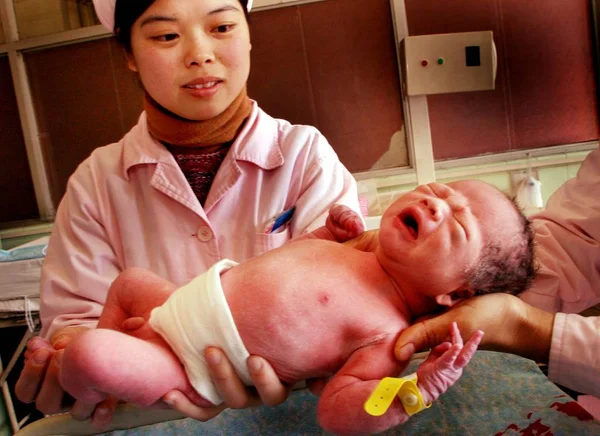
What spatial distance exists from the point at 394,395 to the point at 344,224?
45 cm

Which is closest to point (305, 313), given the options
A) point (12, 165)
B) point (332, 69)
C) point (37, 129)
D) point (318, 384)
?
point (318, 384)

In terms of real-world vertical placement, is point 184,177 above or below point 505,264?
above

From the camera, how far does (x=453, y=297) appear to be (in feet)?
3.15

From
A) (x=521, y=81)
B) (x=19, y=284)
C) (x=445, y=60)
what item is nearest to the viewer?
(x=445, y=60)

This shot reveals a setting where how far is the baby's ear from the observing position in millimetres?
923

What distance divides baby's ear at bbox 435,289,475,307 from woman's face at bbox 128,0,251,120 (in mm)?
669

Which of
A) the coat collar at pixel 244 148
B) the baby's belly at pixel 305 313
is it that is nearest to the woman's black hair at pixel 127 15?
the coat collar at pixel 244 148

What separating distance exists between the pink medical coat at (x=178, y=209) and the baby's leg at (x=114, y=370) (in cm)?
47

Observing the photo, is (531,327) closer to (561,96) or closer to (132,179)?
(132,179)

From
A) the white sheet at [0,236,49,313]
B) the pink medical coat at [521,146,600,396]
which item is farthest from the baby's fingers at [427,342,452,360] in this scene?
the white sheet at [0,236,49,313]

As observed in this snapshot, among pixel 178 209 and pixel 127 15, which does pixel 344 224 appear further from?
pixel 127 15

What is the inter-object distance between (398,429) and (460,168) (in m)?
1.98

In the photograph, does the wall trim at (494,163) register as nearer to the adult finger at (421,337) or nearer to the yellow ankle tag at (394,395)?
the adult finger at (421,337)

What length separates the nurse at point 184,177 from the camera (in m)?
1.17
